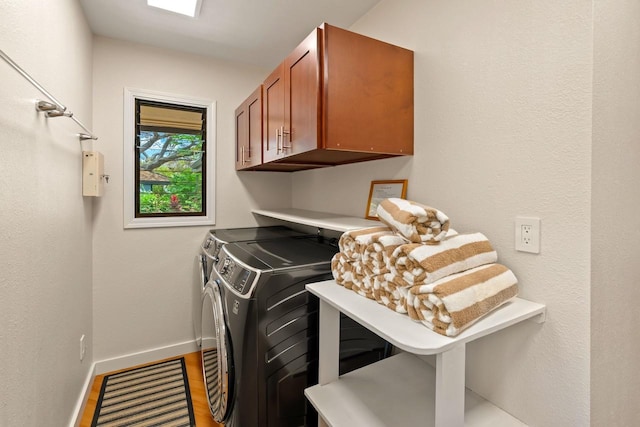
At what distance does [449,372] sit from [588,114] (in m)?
0.84

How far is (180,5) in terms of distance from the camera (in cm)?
183

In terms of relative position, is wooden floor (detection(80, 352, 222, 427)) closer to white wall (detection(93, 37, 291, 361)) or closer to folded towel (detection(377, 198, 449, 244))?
white wall (detection(93, 37, 291, 361))

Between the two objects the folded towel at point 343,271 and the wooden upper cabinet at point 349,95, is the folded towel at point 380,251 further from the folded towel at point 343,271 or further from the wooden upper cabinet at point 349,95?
the wooden upper cabinet at point 349,95

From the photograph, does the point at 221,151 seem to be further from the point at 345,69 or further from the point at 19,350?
the point at 19,350

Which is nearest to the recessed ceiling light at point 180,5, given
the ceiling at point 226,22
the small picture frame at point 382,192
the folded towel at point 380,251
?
the ceiling at point 226,22

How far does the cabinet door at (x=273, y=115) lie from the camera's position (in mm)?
1731

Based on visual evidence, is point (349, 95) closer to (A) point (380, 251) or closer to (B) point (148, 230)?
(A) point (380, 251)

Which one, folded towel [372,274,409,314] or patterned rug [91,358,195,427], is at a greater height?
folded towel [372,274,409,314]

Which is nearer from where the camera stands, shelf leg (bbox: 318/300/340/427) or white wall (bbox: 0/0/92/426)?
white wall (bbox: 0/0/92/426)

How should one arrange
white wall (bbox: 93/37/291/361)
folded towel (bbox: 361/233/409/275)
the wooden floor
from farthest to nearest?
white wall (bbox: 93/37/291/361)
the wooden floor
folded towel (bbox: 361/233/409/275)

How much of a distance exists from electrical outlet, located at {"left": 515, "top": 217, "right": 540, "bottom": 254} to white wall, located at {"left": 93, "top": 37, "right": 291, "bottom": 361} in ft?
7.25

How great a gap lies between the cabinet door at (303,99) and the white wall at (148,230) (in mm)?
1213

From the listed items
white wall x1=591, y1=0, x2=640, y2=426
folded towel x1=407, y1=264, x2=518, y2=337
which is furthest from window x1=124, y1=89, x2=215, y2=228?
white wall x1=591, y1=0, x2=640, y2=426

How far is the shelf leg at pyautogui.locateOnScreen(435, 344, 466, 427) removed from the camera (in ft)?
2.81
